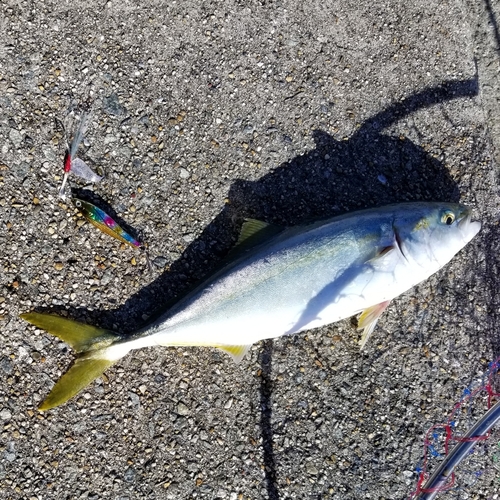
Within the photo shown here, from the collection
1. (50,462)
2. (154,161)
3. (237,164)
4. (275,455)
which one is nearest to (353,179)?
(237,164)

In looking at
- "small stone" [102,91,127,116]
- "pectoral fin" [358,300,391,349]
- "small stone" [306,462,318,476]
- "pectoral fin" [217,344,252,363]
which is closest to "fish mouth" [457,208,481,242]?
"pectoral fin" [358,300,391,349]

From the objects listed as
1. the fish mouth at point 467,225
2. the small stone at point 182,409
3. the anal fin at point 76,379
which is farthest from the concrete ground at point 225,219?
the fish mouth at point 467,225

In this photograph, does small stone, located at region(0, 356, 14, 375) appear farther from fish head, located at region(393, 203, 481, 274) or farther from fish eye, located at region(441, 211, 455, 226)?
fish eye, located at region(441, 211, 455, 226)

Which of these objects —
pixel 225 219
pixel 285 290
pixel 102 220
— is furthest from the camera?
pixel 225 219

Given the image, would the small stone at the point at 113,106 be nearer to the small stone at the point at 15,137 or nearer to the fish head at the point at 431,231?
the small stone at the point at 15,137

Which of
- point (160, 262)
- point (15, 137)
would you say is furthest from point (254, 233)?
point (15, 137)

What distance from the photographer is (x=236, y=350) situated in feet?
9.07

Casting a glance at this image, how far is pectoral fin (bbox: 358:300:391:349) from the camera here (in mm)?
2828

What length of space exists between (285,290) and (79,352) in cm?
117

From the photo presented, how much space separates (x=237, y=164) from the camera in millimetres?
3102

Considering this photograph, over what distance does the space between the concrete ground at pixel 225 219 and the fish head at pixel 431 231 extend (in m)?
0.40

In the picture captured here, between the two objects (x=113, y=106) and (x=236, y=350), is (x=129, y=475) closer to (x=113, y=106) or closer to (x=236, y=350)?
(x=236, y=350)

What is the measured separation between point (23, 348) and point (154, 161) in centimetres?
130

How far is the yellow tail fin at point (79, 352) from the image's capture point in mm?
2689
